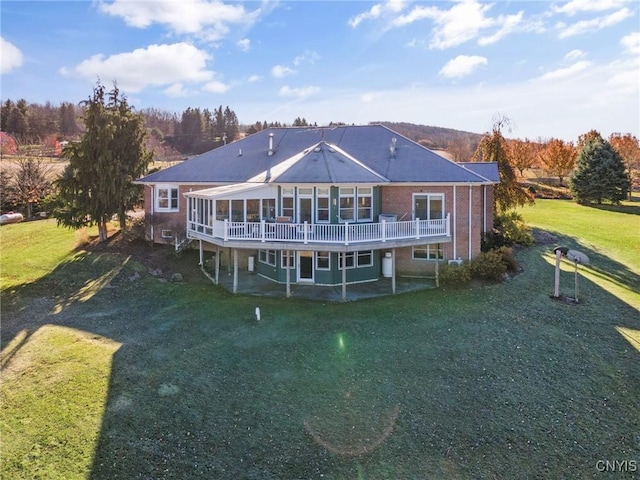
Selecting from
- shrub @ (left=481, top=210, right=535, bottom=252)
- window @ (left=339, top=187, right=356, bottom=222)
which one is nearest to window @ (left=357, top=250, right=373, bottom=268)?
window @ (left=339, top=187, right=356, bottom=222)

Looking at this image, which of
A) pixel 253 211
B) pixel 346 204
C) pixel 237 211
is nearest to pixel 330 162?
pixel 346 204

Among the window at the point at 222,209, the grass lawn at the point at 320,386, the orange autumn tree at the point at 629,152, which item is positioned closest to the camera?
the grass lawn at the point at 320,386

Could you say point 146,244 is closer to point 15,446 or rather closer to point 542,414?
point 15,446

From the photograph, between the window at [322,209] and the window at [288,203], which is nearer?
the window at [322,209]

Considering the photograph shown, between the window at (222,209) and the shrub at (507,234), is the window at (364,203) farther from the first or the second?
the shrub at (507,234)

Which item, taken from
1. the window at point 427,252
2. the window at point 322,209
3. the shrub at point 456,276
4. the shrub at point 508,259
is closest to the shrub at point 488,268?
the shrub at point 456,276
